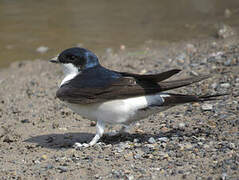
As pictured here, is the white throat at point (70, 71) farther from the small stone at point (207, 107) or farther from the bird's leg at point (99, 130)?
the small stone at point (207, 107)

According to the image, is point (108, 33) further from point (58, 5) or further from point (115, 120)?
point (115, 120)

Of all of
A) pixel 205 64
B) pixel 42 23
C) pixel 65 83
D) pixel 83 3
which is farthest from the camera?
pixel 83 3

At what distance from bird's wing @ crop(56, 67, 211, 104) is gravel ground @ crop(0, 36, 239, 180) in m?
0.49

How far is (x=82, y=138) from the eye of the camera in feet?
17.3

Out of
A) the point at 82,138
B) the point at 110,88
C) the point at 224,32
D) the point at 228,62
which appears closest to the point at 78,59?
the point at 110,88

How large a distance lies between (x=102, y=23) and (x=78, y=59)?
6.19 m

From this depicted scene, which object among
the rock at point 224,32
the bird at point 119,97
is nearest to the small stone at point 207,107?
the bird at point 119,97

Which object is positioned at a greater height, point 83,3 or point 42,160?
point 83,3

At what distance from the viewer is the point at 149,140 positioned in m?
4.68

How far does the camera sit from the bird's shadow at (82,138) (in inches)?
192

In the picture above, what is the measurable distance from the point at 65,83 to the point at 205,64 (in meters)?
2.94

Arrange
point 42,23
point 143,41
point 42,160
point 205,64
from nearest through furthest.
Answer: point 42,160 < point 205,64 < point 143,41 < point 42,23

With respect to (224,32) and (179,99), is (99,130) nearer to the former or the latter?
(179,99)

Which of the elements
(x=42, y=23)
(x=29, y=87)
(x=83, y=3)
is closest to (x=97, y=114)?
(x=29, y=87)
